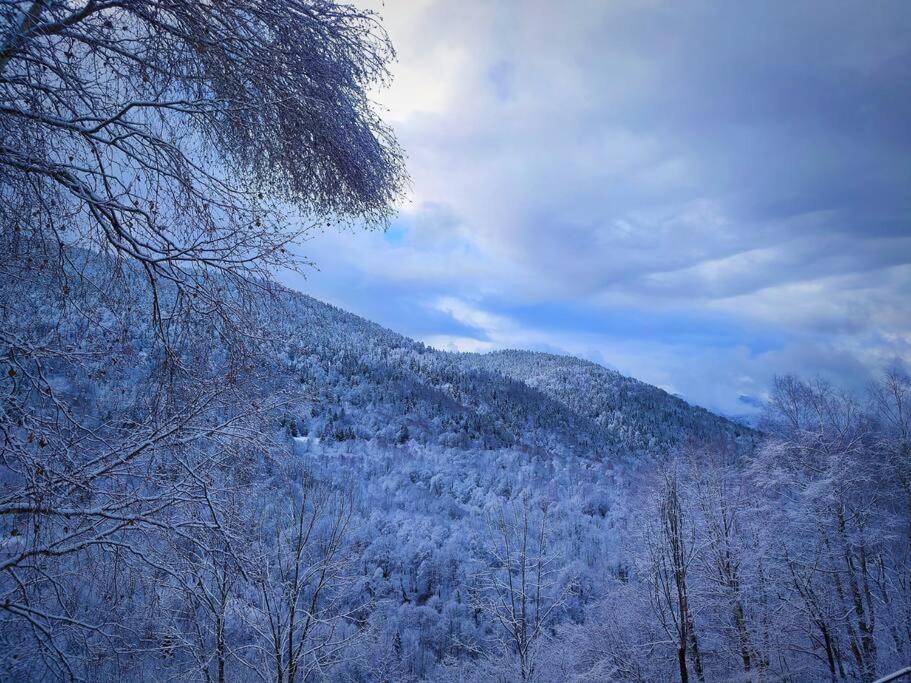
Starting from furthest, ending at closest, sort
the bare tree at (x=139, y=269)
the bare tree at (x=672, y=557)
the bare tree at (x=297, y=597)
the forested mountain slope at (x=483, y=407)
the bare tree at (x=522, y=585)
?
1. the forested mountain slope at (x=483, y=407)
2. the bare tree at (x=522, y=585)
3. the bare tree at (x=672, y=557)
4. the bare tree at (x=297, y=597)
5. the bare tree at (x=139, y=269)

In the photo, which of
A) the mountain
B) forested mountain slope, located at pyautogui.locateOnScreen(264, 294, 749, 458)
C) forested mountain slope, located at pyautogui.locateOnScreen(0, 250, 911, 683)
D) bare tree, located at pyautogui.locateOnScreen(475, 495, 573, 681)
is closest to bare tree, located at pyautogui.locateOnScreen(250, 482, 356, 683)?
forested mountain slope, located at pyautogui.locateOnScreen(0, 250, 911, 683)

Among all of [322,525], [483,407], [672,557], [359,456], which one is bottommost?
[322,525]

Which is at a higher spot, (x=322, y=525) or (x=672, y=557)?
(x=672, y=557)

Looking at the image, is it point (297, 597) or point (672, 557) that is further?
point (672, 557)

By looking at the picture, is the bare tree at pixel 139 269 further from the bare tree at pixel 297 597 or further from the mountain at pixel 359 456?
the bare tree at pixel 297 597

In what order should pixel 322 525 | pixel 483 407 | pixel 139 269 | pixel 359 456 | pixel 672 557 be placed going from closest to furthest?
pixel 139 269
pixel 672 557
pixel 322 525
pixel 359 456
pixel 483 407


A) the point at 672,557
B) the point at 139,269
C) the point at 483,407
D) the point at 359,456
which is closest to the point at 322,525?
the point at 672,557

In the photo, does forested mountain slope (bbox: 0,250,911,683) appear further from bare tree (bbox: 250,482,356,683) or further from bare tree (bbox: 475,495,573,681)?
bare tree (bbox: 475,495,573,681)

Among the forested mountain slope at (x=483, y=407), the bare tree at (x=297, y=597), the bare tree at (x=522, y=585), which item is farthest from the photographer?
the forested mountain slope at (x=483, y=407)

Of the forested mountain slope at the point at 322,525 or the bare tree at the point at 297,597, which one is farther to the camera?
the bare tree at the point at 297,597

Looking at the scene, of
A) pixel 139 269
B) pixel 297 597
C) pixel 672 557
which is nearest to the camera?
pixel 139 269

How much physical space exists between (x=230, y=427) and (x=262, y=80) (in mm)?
1873

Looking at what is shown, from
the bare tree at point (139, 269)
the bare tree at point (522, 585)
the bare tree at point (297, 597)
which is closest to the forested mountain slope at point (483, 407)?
the bare tree at point (522, 585)

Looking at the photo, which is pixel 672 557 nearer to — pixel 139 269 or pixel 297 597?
pixel 297 597
